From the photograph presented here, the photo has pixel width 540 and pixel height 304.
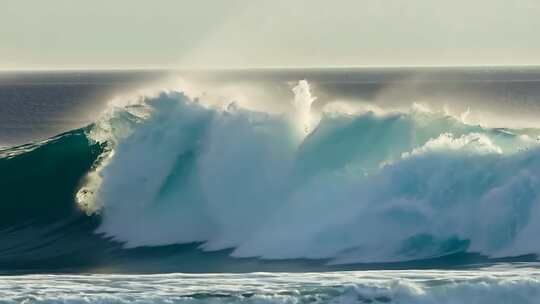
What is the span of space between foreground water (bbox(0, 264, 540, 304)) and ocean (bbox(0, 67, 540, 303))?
1.5 inches

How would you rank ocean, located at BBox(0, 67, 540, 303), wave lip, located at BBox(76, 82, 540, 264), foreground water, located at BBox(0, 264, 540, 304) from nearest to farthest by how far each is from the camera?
foreground water, located at BBox(0, 264, 540, 304) < ocean, located at BBox(0, 67, 540, 303) < wave lip, located at BBox(76, 82, 540, 264)

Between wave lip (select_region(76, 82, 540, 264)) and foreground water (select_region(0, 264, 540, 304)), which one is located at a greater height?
wave lip (select_region(76, 82, 540, 264))

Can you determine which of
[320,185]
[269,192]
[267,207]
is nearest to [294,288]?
[267,207]

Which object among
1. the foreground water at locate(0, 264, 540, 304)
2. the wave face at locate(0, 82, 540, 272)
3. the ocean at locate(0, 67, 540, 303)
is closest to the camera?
the foreground water at locate(0, 264, 540, 304)

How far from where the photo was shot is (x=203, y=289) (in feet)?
69.1

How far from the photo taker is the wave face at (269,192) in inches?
1011

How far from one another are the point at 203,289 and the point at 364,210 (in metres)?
→ 6.56

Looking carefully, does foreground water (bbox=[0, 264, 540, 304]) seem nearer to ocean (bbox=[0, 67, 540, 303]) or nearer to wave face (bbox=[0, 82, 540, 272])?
ocean (bbox=[0, 67, 540, 303])

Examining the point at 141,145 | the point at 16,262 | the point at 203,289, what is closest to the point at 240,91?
the point at 141,145

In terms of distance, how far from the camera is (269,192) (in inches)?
1129

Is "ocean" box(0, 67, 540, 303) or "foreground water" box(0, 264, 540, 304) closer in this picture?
"foreground water" box(0, 264, 540, 304)

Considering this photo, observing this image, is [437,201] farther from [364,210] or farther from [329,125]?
[329,125]

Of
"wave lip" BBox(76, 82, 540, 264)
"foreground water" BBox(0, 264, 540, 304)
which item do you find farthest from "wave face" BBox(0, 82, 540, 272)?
"foreground water" BBox(0, 264, 540, 304)

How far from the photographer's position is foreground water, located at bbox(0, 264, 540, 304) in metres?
20.1
